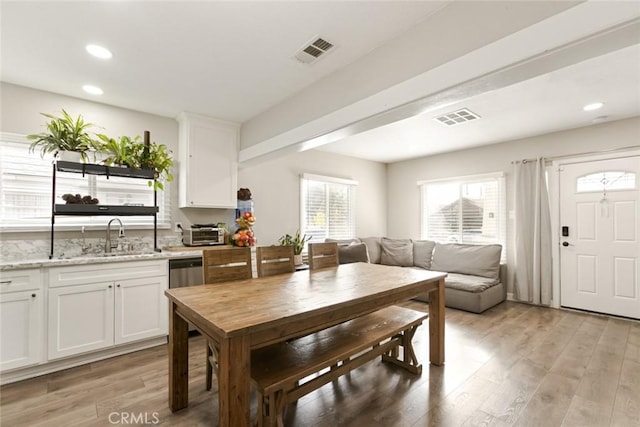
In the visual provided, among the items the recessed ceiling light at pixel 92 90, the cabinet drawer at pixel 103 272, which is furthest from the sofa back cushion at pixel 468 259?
the recessed ceiling light at pixel 92 90

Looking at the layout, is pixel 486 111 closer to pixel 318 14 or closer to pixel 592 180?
pixel 592 180

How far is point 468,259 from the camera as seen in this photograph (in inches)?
186

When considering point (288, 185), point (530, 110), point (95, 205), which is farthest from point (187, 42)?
point (530, 110)

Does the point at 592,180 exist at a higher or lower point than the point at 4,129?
lower

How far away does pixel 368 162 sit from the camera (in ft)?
20.1

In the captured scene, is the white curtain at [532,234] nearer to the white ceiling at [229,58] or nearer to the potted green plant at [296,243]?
the white ceiling at [229,58]

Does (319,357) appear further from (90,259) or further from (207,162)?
(207,162)

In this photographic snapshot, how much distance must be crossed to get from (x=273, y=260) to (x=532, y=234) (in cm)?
401

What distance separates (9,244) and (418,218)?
5.86 m

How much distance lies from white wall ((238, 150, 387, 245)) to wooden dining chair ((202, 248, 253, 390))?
80.8 inches

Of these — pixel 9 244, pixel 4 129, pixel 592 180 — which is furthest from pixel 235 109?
pixel 592 180

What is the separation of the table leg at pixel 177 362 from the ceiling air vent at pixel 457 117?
138 inches

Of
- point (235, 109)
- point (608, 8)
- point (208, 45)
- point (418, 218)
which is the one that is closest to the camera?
point (608, 8)

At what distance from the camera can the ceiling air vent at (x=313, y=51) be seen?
215cm
